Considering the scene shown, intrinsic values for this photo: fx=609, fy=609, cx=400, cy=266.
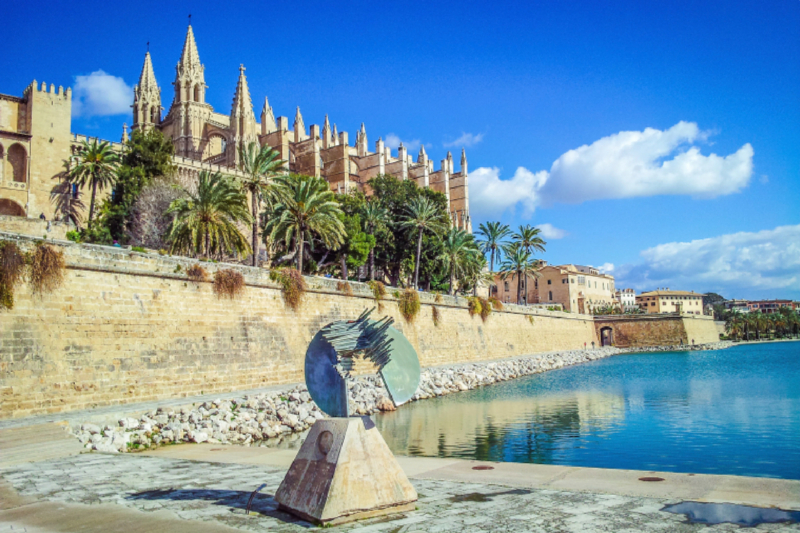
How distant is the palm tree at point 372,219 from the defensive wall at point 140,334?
15517 mm

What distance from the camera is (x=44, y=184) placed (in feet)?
118

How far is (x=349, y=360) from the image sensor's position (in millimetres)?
6441

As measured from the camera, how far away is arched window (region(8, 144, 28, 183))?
35438 mm

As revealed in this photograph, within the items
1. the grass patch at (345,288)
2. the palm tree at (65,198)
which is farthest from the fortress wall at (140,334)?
the palm tree at (65,198)

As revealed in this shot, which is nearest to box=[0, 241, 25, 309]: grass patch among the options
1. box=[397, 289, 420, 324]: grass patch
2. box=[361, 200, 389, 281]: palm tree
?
box=[397, 289, 420, 324]: grass patch

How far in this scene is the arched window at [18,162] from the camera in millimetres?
35438

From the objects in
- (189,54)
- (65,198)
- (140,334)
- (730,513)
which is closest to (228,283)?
(140,334)

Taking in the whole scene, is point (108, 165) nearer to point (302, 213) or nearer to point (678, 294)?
point (302, 213)

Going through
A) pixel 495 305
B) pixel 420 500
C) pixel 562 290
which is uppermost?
pixel 562 290

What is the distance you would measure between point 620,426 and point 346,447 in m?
11.5

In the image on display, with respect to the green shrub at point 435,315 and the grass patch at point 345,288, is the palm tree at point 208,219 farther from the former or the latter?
the green shrub at point 435,315

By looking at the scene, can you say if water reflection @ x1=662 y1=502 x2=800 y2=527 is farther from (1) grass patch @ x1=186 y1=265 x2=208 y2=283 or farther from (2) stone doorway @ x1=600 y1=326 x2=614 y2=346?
(2) stone doorway @ x1=600 y1=326 x2=614 y2=346

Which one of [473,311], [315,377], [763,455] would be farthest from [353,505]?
[473,311]

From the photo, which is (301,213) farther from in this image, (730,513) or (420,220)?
(730,513)
